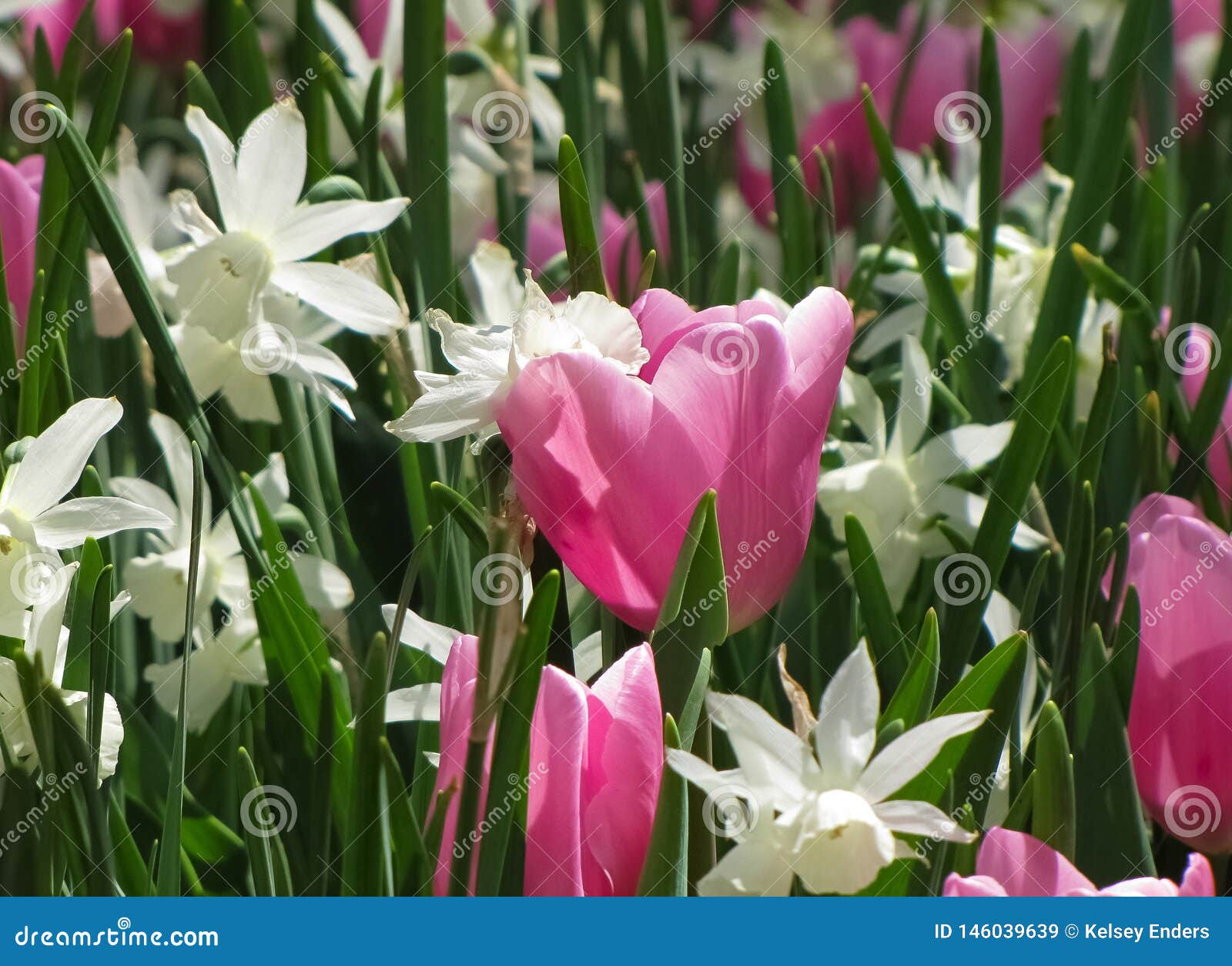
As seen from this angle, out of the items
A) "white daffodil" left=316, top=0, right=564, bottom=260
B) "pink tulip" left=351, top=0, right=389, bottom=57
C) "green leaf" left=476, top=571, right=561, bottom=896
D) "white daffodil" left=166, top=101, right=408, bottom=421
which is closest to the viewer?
"green leaf" left=476, top=571, right=561, bottom=896

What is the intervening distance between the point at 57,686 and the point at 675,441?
0.48 ft

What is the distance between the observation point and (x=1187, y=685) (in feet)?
1.06

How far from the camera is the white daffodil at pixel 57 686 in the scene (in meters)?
0.27

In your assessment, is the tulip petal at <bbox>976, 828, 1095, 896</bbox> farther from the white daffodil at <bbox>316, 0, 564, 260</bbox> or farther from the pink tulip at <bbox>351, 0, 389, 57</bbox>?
the pink tulip at <bbox>351, 0, 389, 57</bbox>

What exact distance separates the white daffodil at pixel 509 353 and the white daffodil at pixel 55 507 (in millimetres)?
66

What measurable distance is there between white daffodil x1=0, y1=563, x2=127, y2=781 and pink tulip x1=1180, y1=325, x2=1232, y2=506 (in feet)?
1.20

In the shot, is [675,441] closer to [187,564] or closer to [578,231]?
[578,231]

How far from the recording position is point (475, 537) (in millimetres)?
325

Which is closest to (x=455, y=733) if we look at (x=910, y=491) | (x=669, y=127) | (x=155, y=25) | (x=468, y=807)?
(x=468, y=807)

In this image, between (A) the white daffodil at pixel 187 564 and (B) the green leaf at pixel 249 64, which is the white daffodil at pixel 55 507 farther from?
(B) the green leaf at pixel 249 64

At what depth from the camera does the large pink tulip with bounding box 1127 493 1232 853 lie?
32 centimetres

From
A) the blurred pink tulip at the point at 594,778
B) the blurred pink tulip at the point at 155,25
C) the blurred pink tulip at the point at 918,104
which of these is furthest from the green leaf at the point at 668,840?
the blurred pink tulip at the point at 155,25

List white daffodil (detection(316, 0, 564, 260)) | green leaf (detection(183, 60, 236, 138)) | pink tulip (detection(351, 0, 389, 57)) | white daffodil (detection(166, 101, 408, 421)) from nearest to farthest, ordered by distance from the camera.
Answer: white daffodil (detection(166, 101, 408, 421)) → green leaf (detection(183, 60, 236, 138)) → white daffodil (detection(316, 0, 564, 260)) → pink tulip (detection(351, 0, 389, 57))

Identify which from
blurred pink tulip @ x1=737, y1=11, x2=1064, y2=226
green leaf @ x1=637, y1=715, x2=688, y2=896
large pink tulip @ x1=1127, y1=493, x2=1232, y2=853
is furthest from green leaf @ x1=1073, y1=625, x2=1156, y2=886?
blurred pink tulip @ x1=737, y1=11, x2=1064, y2=226
